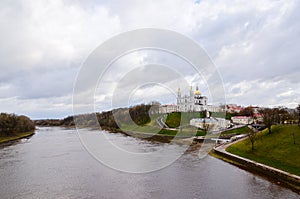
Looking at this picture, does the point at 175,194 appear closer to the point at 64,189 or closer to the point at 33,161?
the point at 64,189

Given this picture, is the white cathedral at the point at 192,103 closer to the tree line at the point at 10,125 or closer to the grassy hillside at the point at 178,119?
the grassy hillside at the point at 178,119

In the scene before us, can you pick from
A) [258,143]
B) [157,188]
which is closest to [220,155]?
[258,143]

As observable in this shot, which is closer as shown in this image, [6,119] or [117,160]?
[117,160]

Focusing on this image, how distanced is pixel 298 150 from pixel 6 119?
6872 cm

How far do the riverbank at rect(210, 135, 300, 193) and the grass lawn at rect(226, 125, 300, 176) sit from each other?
2.80ft

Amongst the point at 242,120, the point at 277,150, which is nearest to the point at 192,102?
the point at 242,120

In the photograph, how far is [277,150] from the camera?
27234mm

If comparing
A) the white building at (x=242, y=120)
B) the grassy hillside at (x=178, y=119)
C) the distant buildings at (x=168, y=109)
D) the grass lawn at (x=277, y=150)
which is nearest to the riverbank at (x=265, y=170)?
the grass lawn at (x=277, y=150)

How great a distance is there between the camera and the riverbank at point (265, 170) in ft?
60.8

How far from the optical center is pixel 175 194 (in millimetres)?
17328

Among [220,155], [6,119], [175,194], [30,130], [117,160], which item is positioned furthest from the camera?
[30,130]

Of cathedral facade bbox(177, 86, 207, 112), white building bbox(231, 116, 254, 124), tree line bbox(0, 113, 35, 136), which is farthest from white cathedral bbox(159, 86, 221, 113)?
tree line bbox(0, 113, 35, 136)

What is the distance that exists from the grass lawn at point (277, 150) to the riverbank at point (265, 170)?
2.80 ft

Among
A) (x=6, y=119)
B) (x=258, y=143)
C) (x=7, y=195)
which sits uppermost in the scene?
(x=6, y=119)
